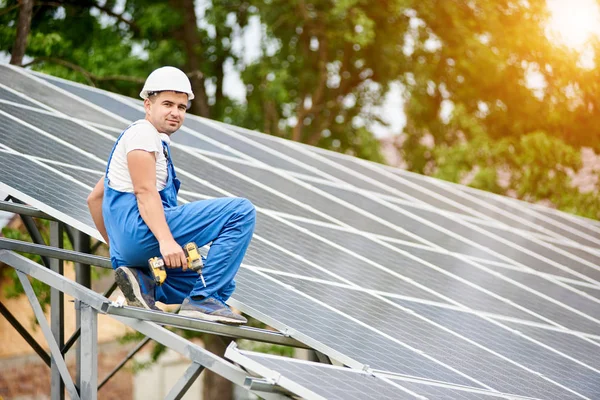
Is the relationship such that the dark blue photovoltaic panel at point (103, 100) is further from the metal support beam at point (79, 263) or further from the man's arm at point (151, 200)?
the man's arm at point (151, 200)

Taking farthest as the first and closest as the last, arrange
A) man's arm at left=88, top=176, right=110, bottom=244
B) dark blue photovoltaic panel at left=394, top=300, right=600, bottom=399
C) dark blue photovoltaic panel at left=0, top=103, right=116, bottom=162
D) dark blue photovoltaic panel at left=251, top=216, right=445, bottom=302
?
1. dark blue photovoltaic panel at left=0, top=103, right=116, bottom=162
2. dark blue photovoltaic panel at left=251, top=216, right=445, bottom=302
3. dark blue photovoltaic panel at left=394, top=300, right=600, bottom=399
4. man's arm at left=88, top=176, right=110, bottom=244

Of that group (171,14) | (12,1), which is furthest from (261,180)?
(171,14)

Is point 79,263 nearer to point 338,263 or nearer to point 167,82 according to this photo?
point 338,263

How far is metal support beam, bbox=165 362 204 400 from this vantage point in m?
6.41

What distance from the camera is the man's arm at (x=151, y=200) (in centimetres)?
609

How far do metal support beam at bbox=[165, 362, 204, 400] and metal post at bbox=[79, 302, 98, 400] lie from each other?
0.54 m

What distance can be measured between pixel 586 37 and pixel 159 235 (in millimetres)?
25093

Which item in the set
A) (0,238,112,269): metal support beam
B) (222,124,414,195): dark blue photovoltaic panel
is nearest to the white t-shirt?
(0,238,112,269): metal support beam

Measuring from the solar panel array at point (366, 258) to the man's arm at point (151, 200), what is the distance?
0.84m

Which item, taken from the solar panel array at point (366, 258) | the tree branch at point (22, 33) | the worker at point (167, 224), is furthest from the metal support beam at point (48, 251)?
the tree branch at point (22, 33)

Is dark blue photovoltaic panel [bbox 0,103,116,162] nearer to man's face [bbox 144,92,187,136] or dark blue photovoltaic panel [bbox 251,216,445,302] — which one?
dark blue photovoltaic panel [bbox 251,216,445,302]

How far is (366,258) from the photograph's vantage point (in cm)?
930

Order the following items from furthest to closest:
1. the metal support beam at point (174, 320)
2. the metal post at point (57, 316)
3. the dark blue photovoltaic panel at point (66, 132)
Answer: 1. the dark blue photovoltaic panel at point (66, 132)
2. the metal post at point (57, 316)
3. the metal support beam at point (174, 320)

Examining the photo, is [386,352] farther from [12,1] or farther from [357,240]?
[12,1]
